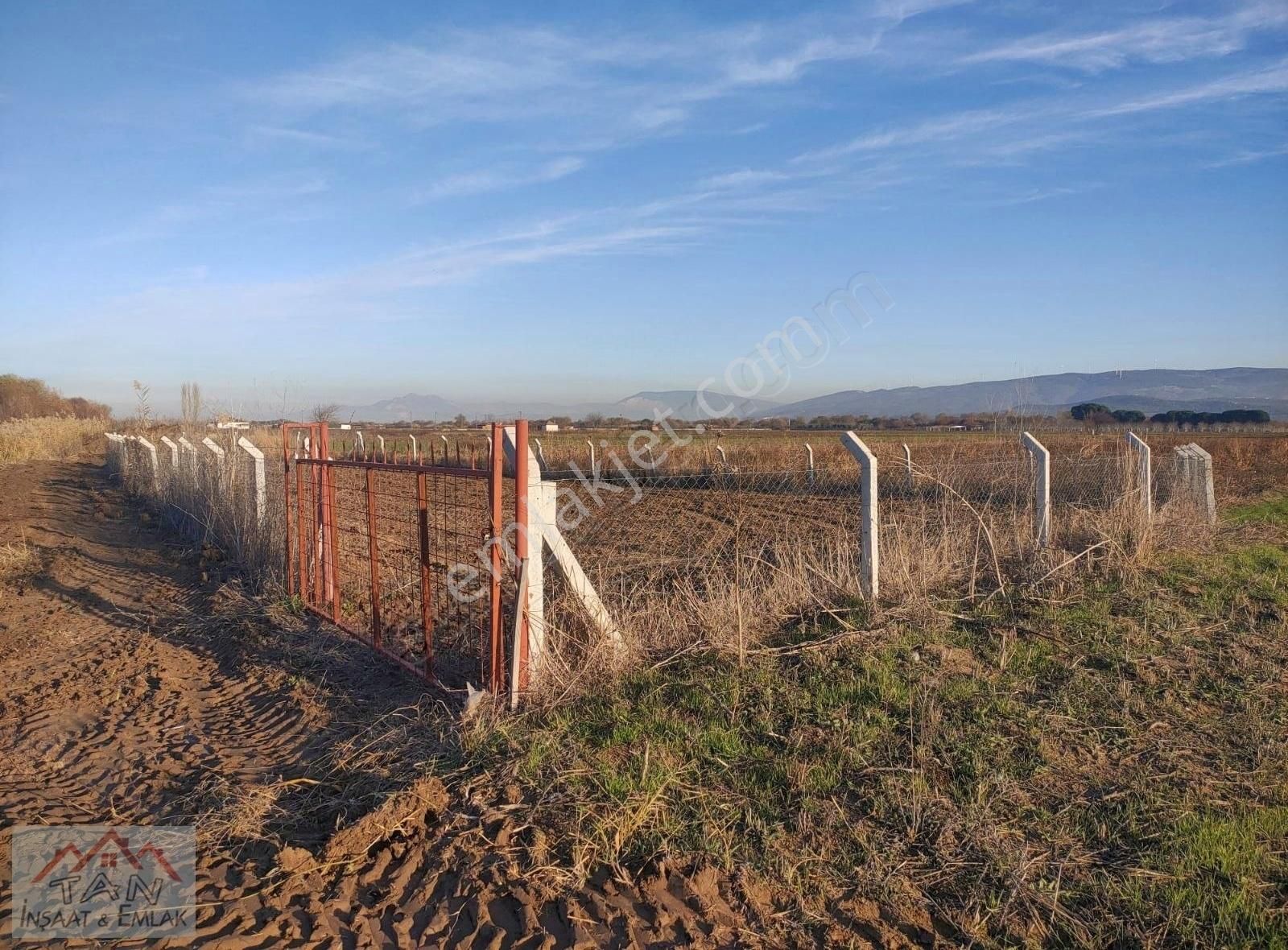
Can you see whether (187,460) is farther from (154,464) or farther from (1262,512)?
(1262,512)

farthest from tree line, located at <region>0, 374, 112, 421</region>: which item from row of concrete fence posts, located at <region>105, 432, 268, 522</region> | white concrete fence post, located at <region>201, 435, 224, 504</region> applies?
white concrete fence post, located at <region>201, 435, 224, 504</region>

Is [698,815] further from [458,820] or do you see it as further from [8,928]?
[8,928]

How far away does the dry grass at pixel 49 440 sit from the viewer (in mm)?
30031

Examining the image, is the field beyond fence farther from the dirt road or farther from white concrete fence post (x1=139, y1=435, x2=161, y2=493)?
the dirt road

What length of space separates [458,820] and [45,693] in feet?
13.1

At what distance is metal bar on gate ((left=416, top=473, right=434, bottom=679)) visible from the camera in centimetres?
528

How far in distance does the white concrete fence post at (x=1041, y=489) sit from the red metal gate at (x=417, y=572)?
197 inches

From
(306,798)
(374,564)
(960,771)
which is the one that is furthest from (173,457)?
(960,771)

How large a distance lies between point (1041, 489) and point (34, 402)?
7320 cm

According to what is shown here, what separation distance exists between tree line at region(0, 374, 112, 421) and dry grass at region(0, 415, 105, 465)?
2043cm

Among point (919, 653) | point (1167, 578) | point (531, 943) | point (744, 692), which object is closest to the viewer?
point (531, 943)

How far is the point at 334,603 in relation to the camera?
7.08 metres

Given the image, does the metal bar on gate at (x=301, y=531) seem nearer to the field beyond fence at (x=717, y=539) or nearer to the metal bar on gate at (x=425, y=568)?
the field beyond fence at (x=717, y=539)

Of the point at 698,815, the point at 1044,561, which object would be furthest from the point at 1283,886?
the point at 1044,561
